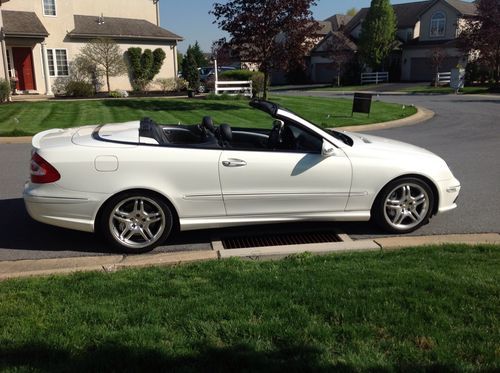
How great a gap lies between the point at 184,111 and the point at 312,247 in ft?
46.7

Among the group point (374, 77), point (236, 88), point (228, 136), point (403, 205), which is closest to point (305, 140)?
point (228, 136)

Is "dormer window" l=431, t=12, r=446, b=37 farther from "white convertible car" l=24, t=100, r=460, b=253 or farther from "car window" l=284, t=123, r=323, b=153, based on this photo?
"car window" l=284, t=123, r=323, b=153

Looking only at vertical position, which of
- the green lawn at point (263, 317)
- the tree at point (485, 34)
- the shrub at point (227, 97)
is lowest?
the green lawn at point (263, 317)

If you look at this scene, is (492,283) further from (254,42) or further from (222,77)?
(222,77)

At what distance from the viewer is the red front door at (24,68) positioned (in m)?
27.6

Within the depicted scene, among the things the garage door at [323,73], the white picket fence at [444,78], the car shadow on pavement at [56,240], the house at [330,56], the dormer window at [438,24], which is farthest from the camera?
the garage door at [323,73]

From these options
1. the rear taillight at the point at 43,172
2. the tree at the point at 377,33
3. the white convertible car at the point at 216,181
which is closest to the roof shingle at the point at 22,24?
the white convertible car at the point at 216,181

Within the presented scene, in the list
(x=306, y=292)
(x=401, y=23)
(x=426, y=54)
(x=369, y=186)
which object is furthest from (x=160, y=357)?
(x=401, y=23)

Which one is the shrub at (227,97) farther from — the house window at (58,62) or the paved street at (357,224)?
the paved street at (357,224)

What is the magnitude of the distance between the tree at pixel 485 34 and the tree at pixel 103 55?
22.2m

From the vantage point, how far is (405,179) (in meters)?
5.49

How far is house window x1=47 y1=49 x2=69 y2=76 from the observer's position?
2850 centimetres

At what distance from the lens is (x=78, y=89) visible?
2692cm

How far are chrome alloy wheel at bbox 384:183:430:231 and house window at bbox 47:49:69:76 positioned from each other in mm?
26907
